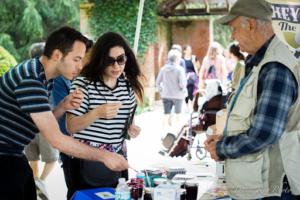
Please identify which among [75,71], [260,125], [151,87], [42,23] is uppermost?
[42,23]

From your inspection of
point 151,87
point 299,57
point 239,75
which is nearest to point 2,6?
point 151,87

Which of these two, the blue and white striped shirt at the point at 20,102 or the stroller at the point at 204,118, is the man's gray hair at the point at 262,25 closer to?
the blue and white striped shirt at the point at 20,102

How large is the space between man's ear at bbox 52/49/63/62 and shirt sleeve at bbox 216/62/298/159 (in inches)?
47.3

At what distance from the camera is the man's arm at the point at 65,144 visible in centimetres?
199

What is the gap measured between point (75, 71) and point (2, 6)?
16.1 metres

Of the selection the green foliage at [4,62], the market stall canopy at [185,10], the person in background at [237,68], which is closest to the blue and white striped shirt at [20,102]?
the person in background at [237,68]

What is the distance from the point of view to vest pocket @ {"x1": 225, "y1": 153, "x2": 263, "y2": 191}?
1.84 m

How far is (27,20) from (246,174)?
16.5 m

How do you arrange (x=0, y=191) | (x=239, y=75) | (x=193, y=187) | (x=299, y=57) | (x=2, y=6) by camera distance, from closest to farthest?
(x=0, y=191)
(x=193, y=187)
(x=299, y=57)
(x=239, y=75)
(x=2, y=6)

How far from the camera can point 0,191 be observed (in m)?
2.06

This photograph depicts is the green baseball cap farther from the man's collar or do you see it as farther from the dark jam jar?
the dark jam jar


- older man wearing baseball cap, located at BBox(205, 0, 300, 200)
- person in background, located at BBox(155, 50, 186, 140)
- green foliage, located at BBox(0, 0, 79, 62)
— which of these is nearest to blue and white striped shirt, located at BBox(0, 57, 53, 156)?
older man wearing baseball cap, located at BBox(205, 0, 300, 200)

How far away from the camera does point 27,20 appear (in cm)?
1662

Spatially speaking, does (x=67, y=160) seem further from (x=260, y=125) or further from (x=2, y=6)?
(x=2, y=6)
